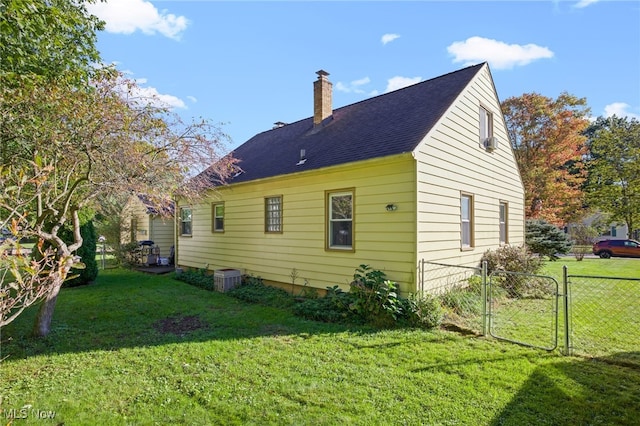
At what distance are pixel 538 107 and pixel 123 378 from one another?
2461 cm

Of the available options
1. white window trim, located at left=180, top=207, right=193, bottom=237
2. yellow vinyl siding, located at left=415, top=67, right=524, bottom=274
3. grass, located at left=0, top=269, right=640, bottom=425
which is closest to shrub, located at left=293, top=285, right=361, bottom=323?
grass, located at left=0, top=269, right=640, bottom=425

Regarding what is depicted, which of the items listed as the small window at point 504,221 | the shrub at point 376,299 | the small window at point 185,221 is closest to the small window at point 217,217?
the small window at point 185,221

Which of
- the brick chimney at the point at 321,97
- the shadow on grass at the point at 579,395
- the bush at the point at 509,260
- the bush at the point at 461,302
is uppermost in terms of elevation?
the brick chimney at the point at 321,97

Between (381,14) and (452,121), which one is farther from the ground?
(381,14)

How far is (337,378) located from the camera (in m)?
4.07

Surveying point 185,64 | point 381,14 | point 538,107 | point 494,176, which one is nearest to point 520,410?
point 494,176

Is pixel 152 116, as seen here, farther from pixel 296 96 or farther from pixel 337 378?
pixel 296 96

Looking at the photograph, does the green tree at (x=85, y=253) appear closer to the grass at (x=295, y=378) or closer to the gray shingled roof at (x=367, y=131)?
the grass at (x=295, y=378)

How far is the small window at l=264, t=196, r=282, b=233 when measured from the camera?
962 cm

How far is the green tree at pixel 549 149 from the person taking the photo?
1998cm

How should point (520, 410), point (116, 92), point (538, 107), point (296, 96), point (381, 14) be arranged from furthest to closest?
point (538, 107)
point (296, 96)
point (381, 14)
point (116, 92)
point (520, 410)

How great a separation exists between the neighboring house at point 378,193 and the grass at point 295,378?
2.22m

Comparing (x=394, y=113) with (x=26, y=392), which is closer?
(x=26, y=392)

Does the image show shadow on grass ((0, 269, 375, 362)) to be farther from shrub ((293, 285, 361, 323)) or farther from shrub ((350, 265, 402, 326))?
shrub ((350, 265, 402, 326))
